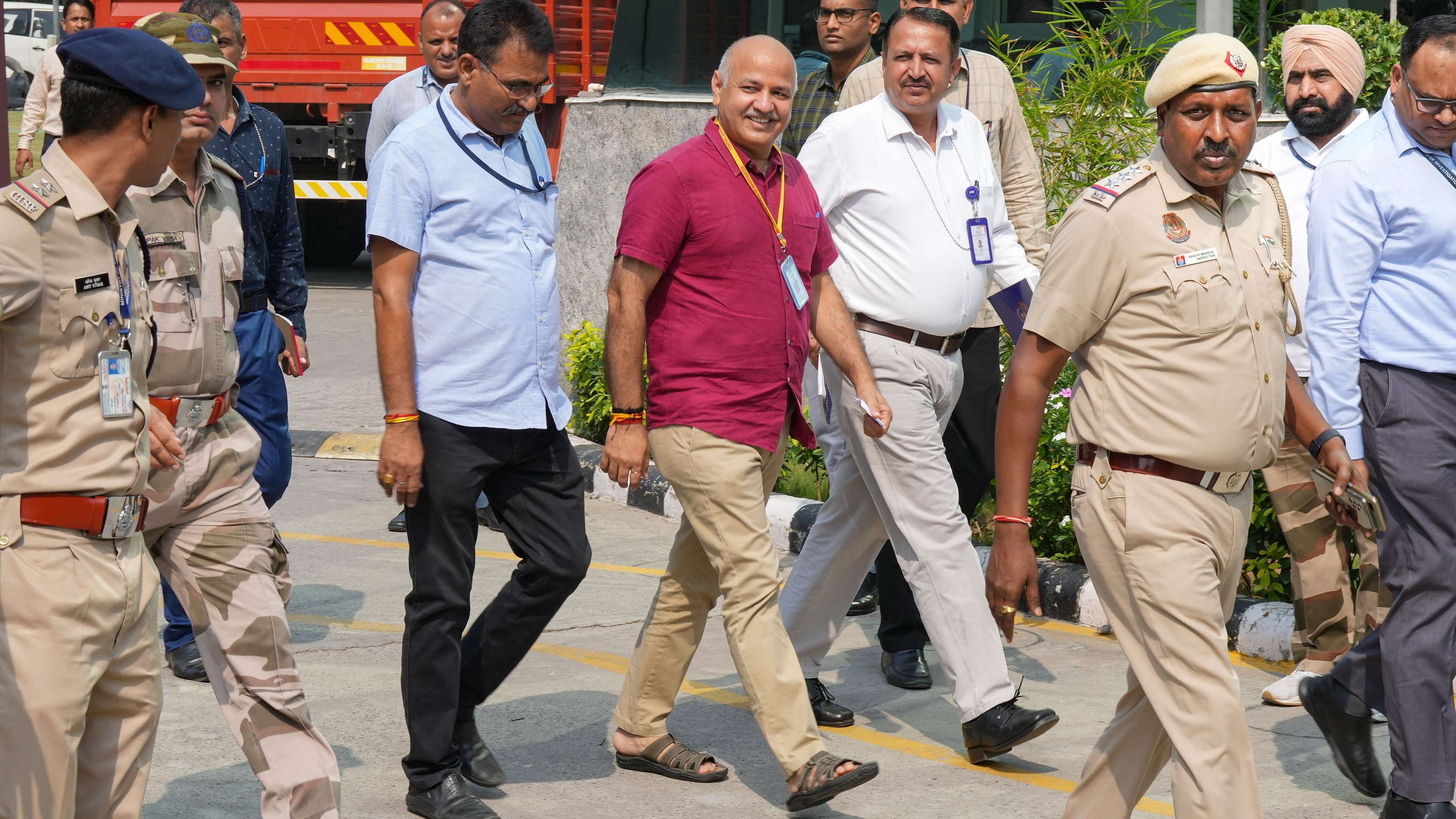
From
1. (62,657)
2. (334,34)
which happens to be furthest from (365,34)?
(62,657)

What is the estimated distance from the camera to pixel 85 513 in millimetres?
2902

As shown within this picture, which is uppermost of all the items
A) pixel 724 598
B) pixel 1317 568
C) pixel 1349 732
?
pixel 724 598

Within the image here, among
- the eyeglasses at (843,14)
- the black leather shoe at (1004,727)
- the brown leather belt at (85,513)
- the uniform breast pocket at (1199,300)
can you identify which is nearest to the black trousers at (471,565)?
the black leather shoe at (1004,727)

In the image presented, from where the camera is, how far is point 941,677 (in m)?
5.55

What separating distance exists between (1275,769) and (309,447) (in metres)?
6.13

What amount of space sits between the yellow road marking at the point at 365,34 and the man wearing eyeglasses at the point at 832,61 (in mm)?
8849

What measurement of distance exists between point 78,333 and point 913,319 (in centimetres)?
253

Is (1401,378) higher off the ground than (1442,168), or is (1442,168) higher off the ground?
(1442,168)

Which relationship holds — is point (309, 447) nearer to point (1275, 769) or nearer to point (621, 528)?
point (621, 528)

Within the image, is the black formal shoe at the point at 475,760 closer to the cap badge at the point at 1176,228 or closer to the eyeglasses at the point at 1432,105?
the cap badge at the point at 1176,228

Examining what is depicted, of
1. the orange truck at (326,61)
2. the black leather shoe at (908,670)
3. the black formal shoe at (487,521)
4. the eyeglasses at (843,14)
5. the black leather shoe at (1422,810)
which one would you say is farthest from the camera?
the orange truck at (326,61)

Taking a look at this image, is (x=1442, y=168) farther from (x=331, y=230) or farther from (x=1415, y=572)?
(x=331, y=230)

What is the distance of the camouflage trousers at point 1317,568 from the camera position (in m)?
5.15

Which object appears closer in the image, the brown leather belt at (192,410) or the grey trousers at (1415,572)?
the brown leather belt at (192,410)
